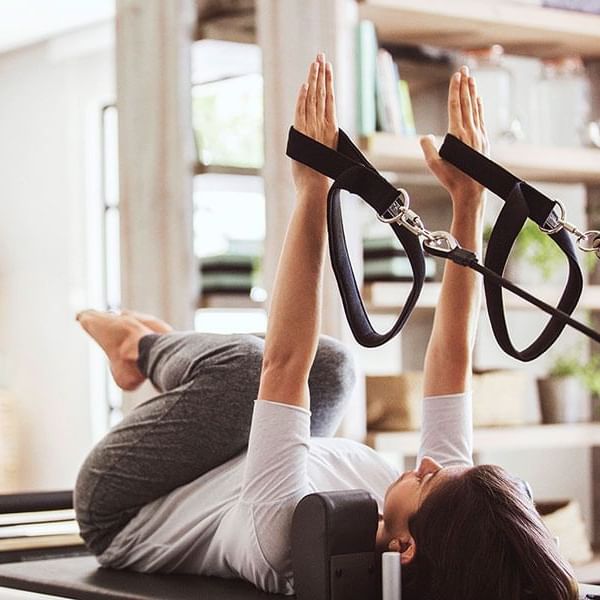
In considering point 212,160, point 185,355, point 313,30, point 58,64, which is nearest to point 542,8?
point 313,30

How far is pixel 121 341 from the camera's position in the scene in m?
2.35

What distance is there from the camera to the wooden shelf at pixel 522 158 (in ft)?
10.6

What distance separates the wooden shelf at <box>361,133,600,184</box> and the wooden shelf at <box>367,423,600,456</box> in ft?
2.28

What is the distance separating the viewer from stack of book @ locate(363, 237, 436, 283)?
3.25 metres

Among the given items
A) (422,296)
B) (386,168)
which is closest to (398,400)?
(422,296)

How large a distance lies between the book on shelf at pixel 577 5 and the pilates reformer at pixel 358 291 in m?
1.97

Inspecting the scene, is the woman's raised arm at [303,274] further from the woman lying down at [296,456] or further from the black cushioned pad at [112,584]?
the black cushioned pad at [112,584]

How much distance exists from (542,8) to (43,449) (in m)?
4.16

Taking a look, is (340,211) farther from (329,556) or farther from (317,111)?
(329,556)

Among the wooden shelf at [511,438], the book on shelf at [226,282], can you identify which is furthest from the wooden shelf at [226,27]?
the wooden shelf at [511,438]

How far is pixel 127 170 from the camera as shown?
3.49m

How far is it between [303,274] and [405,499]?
33 cm

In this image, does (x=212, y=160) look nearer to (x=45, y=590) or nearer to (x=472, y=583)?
(x=45, y=590)

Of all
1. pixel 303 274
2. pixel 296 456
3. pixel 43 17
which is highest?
pixel 43 17
